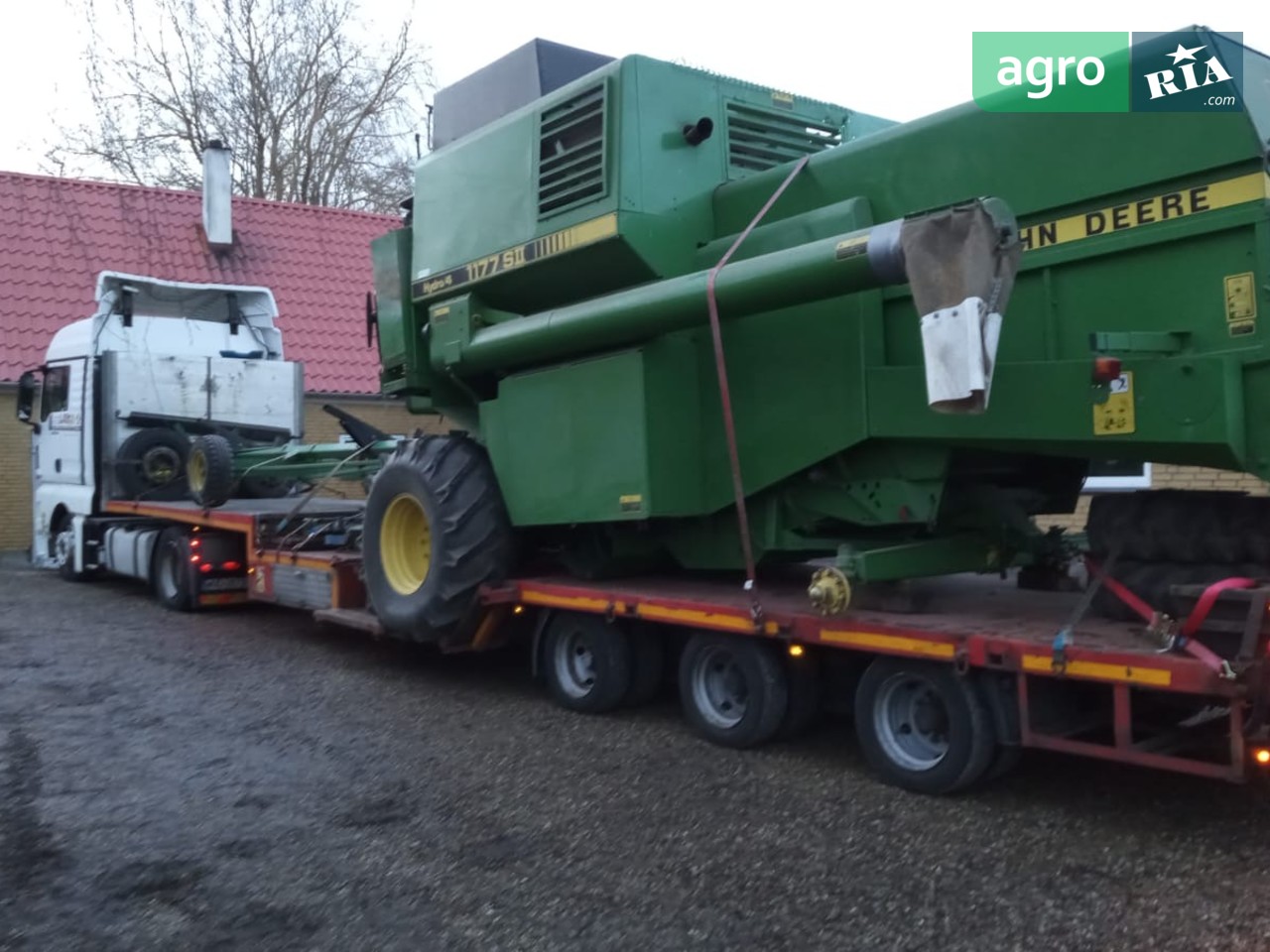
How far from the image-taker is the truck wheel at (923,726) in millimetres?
5398

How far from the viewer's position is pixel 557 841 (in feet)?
17.0

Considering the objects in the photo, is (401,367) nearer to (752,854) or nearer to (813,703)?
(813,703)

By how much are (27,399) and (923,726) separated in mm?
12553

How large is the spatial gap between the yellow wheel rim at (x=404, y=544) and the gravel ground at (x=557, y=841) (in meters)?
0.96

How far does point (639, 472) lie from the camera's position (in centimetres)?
677

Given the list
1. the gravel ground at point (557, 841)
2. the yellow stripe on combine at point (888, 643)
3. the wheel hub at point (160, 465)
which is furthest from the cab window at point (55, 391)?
the yellow stripe on combine at point (888, 643)

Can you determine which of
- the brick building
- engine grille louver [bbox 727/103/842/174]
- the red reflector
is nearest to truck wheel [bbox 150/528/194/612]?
the brick building

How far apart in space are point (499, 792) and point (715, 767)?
1.06 m

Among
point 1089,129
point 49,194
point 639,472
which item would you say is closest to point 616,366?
point 639,472

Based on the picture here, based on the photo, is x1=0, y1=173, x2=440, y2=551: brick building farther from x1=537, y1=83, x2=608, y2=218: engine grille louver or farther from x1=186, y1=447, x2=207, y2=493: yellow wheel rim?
x1=537, y1=83, x2=608, y2=218: engine grille louver

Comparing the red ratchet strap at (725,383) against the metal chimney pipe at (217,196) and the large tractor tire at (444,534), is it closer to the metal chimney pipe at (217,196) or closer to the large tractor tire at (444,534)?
the large tractor tire at (444,534)

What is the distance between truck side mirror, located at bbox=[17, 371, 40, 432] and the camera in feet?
48.8

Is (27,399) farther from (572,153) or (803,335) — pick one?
(803,335)

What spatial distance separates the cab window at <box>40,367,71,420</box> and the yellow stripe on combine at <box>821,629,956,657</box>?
1100cm
